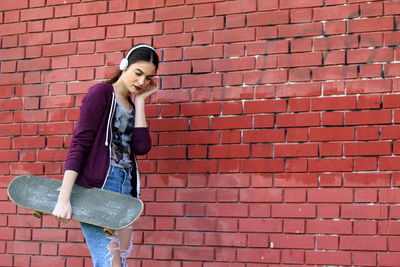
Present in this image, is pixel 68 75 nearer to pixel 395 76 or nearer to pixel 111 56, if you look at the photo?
pixel 111 56

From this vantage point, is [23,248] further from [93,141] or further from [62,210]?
[93,141]

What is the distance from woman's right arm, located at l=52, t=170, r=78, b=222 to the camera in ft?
10.3

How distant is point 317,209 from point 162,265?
3.79ft

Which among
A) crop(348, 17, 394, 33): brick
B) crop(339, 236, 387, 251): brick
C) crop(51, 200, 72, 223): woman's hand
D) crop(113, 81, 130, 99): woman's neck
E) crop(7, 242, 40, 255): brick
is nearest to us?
crop(51, 200, 72, 223): woman's hand

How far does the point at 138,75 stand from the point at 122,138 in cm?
38

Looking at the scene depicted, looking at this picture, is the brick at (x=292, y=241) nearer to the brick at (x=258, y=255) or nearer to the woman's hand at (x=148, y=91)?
the brick at (x=258, y=255)

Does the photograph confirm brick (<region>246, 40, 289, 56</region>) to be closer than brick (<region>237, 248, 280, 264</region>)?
No

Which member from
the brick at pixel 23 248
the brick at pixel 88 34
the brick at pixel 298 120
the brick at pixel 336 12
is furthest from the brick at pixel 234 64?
the brick at pixel 23 248

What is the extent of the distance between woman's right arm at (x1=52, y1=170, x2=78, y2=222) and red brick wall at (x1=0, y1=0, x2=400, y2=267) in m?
1.09

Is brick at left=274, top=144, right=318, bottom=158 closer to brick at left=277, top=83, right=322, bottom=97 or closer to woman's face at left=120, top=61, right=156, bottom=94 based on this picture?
brick at left=277, top=83, right=322, bottom=97

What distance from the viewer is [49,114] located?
450cm

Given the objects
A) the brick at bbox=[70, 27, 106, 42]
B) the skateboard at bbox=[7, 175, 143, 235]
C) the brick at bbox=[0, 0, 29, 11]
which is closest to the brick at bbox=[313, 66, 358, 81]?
the skateboard at bbox=[7, 175, 143, 235]

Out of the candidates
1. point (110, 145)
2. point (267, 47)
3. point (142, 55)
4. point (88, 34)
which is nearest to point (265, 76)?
point (267, 47)

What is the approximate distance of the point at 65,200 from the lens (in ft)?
10.4
